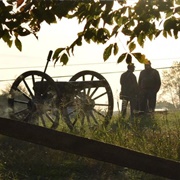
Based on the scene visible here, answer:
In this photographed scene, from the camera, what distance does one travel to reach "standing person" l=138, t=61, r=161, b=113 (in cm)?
1201

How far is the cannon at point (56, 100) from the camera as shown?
823 centimetres

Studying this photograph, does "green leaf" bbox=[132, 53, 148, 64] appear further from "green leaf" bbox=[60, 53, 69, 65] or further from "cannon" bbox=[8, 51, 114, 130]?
"cannon" bbox=[8, 51, 114, 130]

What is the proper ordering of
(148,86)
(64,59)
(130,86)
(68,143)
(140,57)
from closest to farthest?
(68,143)
(140,57)
(64,59)
(148,86)
(130,86)

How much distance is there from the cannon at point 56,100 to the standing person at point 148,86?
2.78 meters

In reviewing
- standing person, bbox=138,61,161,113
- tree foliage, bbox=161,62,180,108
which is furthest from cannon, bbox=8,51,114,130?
tree foliage, bbox=161,62,180,108

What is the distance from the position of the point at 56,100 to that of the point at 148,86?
425 centimetres

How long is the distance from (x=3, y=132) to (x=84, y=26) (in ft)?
3.93

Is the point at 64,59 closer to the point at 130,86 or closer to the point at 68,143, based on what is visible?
the point at 68,143

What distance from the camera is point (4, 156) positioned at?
615 centimetres

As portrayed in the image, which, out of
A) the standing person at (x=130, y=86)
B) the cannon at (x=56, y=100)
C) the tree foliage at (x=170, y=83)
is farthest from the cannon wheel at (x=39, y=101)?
the tree foliage at (x=170, y=83)

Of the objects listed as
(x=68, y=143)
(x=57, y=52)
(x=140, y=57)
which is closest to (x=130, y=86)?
(x=57, y=52)

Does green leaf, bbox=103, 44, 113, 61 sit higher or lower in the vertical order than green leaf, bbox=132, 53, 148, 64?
higher

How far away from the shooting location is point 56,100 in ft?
27.3

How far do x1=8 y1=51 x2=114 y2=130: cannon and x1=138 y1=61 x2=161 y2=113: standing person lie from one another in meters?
2.78
